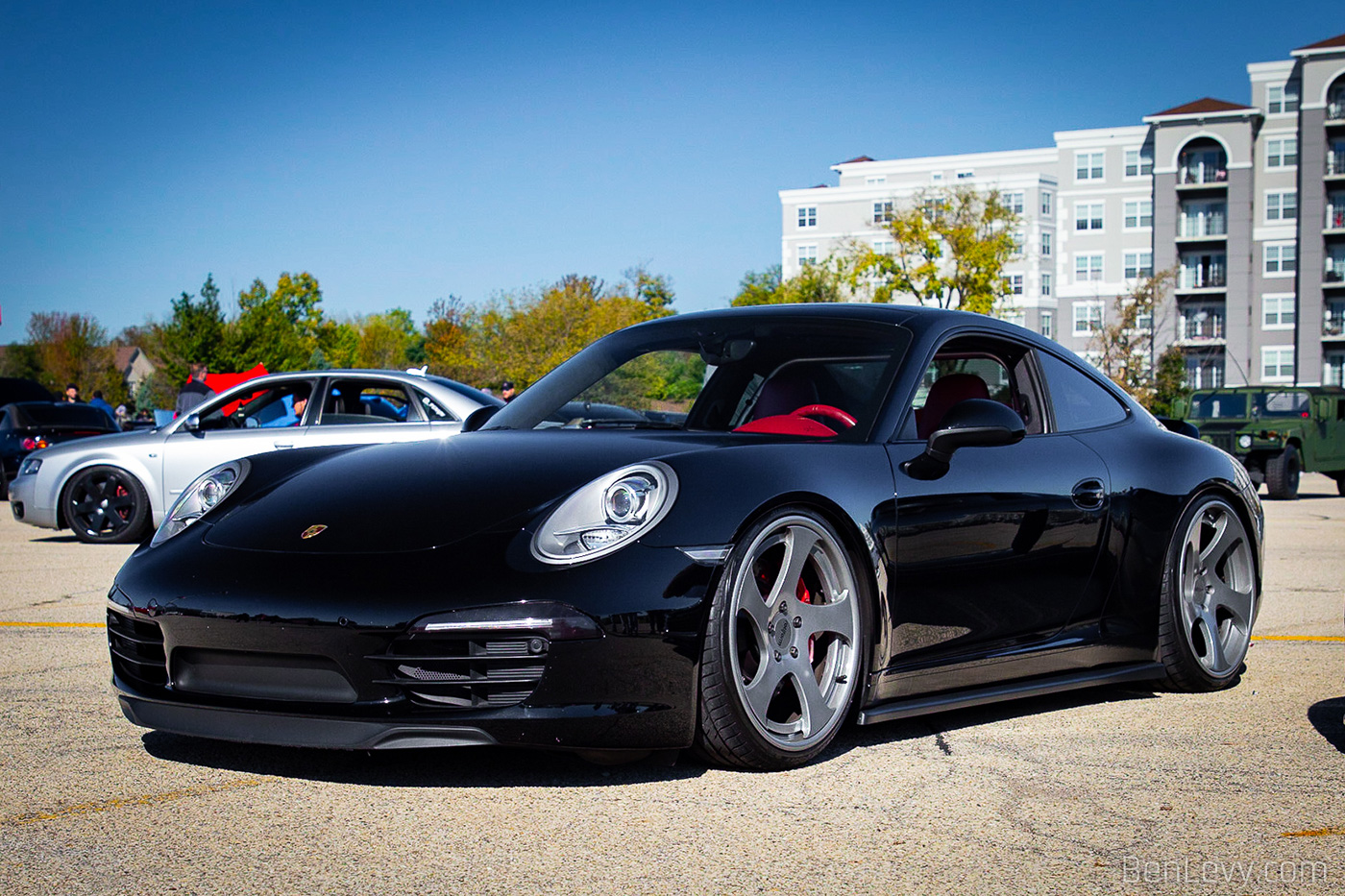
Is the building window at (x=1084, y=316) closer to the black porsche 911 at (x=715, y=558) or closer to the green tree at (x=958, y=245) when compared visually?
the green tree at (x=958, y=245)

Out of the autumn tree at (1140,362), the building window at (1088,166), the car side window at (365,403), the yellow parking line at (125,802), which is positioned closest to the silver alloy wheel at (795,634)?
the yellow parking line at (125,802)

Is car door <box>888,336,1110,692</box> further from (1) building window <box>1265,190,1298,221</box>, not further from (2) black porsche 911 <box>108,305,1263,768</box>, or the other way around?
(1) building window <box>1265,190,1298,221</box>

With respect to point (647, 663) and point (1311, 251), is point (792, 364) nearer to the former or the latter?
point (647, 663)

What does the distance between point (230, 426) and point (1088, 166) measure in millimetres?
71984

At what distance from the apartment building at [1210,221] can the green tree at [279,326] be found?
28659mm

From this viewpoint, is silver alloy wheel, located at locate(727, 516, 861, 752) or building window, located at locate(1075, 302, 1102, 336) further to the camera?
building window, located at locate(1075, 302, 1102, 336)

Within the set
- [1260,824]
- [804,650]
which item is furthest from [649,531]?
[1260,824]

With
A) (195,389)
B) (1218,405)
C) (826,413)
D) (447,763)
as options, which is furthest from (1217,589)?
(1218,405)

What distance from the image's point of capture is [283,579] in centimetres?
337

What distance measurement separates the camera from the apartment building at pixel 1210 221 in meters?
68.2

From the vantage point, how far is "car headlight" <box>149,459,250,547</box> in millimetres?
4090

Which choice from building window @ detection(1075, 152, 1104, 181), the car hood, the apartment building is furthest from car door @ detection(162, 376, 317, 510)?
building window @ detection(1075, 152, 1104, 181)

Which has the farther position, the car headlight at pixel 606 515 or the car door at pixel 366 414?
the car door at pixel 366 414

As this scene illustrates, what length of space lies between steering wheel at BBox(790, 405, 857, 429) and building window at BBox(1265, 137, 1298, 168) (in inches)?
2902
